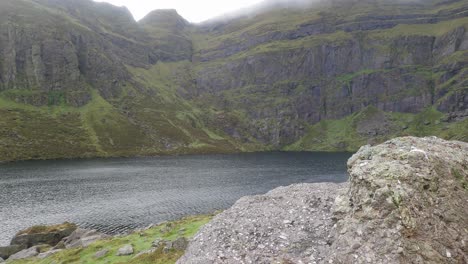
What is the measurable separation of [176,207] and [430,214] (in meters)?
72.0

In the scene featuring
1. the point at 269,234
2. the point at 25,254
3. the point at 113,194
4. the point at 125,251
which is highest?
the point at 269,234

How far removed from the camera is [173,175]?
142250 millimetres

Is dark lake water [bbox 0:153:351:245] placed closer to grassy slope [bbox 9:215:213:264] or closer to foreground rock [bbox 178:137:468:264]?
grassy slope [bbox 9:215:213:264]

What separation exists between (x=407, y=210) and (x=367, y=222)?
7.62 ft

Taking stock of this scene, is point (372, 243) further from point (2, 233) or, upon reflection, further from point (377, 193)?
point (2, 233)

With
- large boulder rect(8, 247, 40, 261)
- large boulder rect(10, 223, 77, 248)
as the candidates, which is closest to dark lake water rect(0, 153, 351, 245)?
large boulder rect(10, 223, 77, 248)

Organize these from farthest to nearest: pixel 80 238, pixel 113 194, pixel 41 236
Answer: pixel 113 194 < pixel 41 236 < pixel 80 238

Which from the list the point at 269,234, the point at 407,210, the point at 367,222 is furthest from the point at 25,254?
the point at 407,210

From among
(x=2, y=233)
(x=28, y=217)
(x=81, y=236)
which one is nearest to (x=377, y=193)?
(x=81, y=236)

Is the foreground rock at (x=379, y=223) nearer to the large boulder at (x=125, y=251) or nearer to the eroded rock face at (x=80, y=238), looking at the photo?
the large boulder at (x=125, y=251)

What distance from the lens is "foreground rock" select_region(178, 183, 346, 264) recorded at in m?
22.3

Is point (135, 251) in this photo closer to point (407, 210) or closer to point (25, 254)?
point (25, 254)

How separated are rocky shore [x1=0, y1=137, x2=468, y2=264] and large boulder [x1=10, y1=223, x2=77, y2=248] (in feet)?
83.9

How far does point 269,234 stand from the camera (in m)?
25.0
